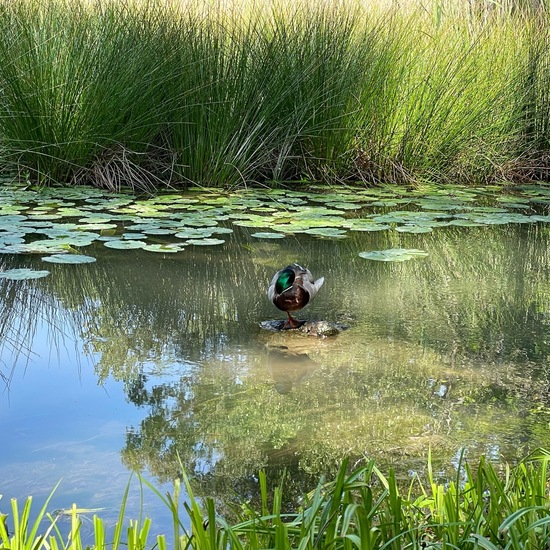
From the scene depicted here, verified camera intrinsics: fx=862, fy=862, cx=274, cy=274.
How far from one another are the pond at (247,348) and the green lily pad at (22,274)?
0.06ft

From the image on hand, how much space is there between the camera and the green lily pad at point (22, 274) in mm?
3898

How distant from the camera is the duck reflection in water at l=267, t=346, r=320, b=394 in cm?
295

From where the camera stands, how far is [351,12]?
7324 millimetres

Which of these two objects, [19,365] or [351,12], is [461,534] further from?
[351,12]

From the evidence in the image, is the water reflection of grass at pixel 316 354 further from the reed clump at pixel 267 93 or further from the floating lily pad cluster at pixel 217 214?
the reed clump at pixel 267 93

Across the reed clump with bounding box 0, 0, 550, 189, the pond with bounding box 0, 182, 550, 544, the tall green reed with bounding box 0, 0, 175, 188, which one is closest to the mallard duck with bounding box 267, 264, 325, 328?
the pond with bounding box 0, 182, 550, 544

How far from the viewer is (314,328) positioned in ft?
11.3

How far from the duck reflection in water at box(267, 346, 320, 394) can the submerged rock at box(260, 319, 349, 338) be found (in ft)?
0.55

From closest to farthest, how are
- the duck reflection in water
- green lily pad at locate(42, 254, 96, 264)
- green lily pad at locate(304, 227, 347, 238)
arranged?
the duck reflection in water < green lily pad at locate(42, 254, 96, 264) < green lily pad at locate(304, 227, 347, 238)

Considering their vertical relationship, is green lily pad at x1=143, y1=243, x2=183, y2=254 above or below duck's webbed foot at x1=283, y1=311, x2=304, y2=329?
above

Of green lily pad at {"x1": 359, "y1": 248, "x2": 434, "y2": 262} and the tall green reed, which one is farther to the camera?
the tall green reed

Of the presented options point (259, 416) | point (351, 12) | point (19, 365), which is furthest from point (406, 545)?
point (351, 12)

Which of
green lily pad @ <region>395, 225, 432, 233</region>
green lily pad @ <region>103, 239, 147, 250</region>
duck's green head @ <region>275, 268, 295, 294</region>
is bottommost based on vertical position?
green lily pad @ <region>395, 225, 432, 233</region>

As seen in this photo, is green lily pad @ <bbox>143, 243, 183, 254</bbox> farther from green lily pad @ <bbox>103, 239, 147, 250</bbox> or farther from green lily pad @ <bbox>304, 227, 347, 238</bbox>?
green lily pad @ <bbox>304, 227, 347, 238</bbox>
